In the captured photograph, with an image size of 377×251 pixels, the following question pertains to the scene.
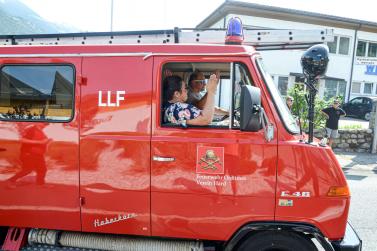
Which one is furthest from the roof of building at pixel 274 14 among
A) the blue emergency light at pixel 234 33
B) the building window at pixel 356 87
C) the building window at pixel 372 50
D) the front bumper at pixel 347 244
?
the front bumper at pixel 347 244

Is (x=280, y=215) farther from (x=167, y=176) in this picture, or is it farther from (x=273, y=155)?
(x=167, y=176)

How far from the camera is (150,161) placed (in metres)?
3.09

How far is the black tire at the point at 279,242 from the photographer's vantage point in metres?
3.06

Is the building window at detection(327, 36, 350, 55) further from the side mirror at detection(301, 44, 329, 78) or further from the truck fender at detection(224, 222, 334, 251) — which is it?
the truck fender at detection(224, 222, 334, 251)

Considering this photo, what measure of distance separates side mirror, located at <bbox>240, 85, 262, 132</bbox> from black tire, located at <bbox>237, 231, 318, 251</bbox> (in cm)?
100

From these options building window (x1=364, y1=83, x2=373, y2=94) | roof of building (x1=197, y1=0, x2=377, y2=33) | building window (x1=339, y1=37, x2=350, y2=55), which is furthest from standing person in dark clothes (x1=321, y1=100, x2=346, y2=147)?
building window (x1=364, y1=83, x2=373, y2=94)

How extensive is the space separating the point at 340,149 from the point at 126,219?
11163 mm

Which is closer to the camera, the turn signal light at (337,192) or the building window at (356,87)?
the turn signal light at (337,192)

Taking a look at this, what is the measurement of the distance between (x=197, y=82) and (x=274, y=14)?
63.2 ft

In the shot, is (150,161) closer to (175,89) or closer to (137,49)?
(175,89)

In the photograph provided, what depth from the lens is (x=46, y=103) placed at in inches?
130

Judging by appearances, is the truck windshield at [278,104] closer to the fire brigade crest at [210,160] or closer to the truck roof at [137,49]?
the truck roof at [137,49]

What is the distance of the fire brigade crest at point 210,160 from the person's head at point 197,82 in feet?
2.30

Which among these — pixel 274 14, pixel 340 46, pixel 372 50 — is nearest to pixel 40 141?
pixel 274 14
